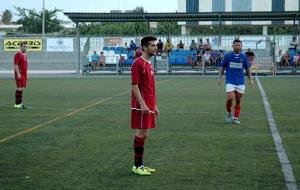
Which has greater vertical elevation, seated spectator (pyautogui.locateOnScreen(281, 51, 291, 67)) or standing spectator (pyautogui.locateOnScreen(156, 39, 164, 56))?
standing spectator (pyautogui.locateOnScreen(156, 39, 164, 56))

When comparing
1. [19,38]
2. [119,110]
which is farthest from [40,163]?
[19,38]

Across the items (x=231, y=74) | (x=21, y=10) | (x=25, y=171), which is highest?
(x=21, y=10)

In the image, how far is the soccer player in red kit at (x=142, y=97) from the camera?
823cm

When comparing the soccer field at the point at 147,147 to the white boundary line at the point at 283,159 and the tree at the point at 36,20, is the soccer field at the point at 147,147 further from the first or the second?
the tree at the point at 36,20

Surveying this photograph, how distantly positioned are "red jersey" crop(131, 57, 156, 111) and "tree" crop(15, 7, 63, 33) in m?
69.3

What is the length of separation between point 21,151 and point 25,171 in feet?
5.43

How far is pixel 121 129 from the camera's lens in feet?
42.3

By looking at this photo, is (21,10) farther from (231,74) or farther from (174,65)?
(231,74)

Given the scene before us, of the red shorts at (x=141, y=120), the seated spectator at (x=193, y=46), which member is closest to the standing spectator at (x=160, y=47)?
the seated spectator at (x=193, y=46)

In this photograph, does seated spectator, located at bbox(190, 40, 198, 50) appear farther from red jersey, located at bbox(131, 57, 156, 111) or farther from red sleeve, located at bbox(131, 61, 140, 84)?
red sleeve, located at bbox(131, 61, 140, 84)

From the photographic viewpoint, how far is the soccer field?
7.98 m

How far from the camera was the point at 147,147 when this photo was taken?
10.6m

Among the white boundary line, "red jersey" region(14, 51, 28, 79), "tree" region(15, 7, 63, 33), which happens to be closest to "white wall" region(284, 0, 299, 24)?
A: "tree" region(15, 7, 63, 33)

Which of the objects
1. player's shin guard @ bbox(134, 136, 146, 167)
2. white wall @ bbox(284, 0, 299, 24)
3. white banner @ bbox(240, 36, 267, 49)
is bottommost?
player's shin guard @ bbox(134, 136, 146, 167)
